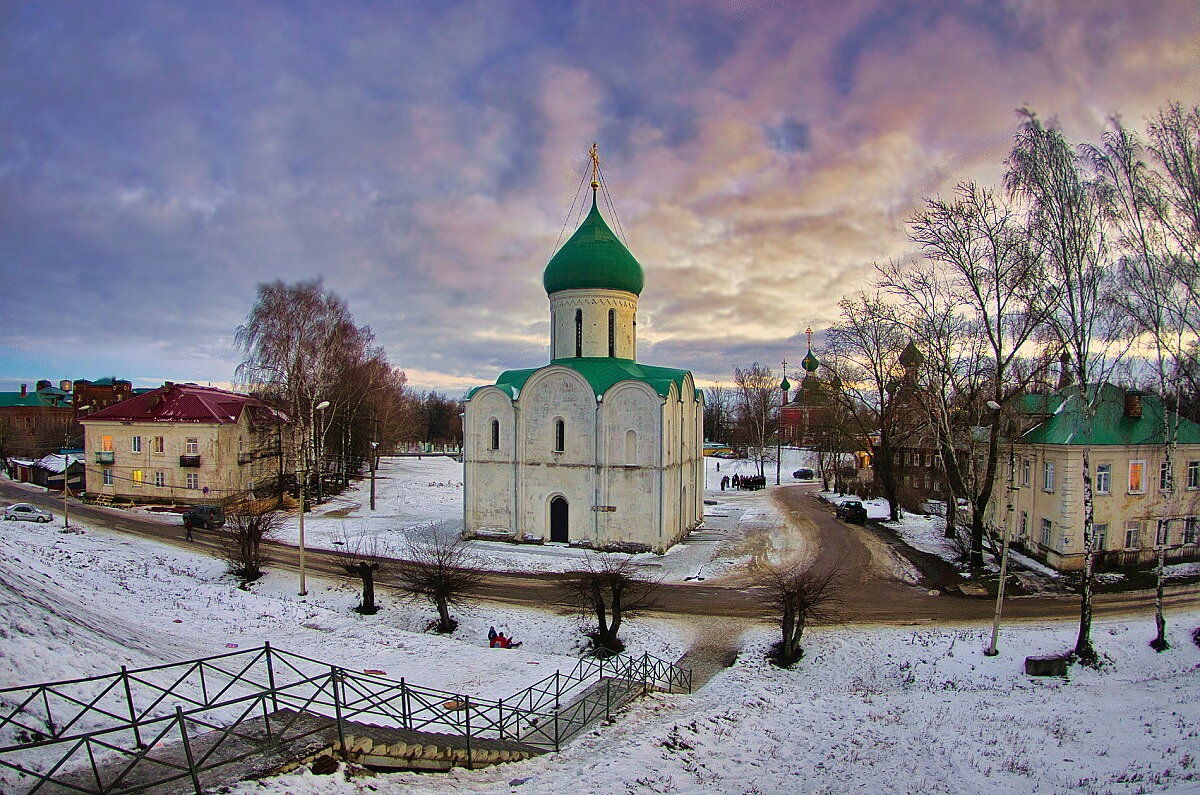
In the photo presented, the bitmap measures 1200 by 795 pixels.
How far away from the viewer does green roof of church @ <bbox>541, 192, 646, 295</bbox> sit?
29.1 metres

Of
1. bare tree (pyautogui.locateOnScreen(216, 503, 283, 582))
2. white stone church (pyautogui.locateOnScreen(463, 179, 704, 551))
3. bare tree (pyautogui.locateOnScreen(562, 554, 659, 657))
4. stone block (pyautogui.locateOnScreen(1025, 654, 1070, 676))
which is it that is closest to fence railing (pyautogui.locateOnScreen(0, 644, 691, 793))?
bare tree (pyautogui.locateOnScreen(562, 554, 659, 657))

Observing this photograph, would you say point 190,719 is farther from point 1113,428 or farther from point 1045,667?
point 1113,428

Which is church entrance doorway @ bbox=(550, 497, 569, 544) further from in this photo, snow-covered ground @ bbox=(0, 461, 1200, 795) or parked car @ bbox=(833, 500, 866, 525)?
parked car @ bbox=(833, 500, 866, 525)

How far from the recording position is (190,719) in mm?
8367

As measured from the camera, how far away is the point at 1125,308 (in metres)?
13.7

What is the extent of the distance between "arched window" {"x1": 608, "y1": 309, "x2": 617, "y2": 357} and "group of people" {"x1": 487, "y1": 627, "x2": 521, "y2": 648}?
15.8 m

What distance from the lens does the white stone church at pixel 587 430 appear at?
26.3 metres

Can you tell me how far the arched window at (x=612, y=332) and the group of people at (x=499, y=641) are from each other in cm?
1576

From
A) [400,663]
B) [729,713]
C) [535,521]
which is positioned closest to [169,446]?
[535,521]

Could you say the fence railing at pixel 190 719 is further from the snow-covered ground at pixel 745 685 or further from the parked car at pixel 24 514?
the parked car at pixel 24 514

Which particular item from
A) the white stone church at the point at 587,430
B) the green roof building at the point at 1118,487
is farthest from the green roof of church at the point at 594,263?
the green roof building at the point at 1118,487

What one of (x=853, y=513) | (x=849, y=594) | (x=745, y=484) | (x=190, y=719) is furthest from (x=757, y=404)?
(x=190, y=719)

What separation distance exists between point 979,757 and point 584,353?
21.8 m

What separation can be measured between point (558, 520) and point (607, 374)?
6.54 metres
